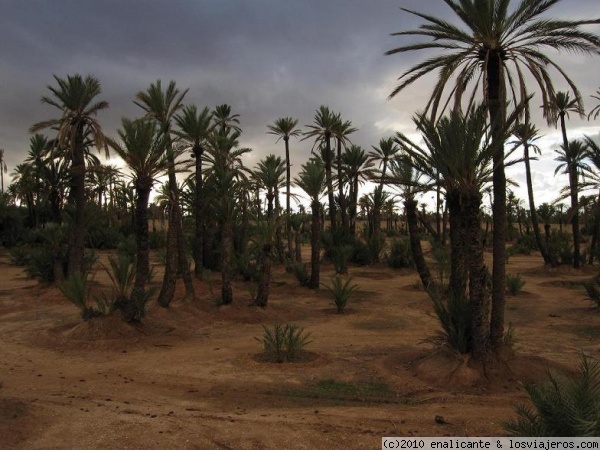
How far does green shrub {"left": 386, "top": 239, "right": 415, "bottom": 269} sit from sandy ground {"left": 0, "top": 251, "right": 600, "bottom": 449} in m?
11.7

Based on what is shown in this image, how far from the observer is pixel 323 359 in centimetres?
1031

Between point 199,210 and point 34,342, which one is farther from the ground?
point 199,210

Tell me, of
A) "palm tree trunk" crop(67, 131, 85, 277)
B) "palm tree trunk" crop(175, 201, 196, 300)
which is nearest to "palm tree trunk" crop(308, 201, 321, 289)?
"palm tree trunk" crop(175, 201, 196, 300)

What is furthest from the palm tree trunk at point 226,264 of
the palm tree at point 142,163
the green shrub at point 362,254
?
the green shrub at point 362,254

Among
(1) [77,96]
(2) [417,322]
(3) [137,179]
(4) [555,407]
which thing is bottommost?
(2) [417,322]

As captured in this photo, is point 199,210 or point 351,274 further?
point 351,274

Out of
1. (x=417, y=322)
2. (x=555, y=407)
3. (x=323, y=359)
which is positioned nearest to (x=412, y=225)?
(x=417, y=322)

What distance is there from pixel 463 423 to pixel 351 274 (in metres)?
21.2

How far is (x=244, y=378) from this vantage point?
891cm

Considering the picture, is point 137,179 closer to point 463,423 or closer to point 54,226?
point 54,226

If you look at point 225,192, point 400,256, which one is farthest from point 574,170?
point 225,192

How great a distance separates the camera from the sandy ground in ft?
19.9

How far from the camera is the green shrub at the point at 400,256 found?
2844cm

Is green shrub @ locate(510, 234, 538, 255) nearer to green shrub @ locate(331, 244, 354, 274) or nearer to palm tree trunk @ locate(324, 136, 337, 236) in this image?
palm tree trunk @ locate(324, 136, 337, 236)
